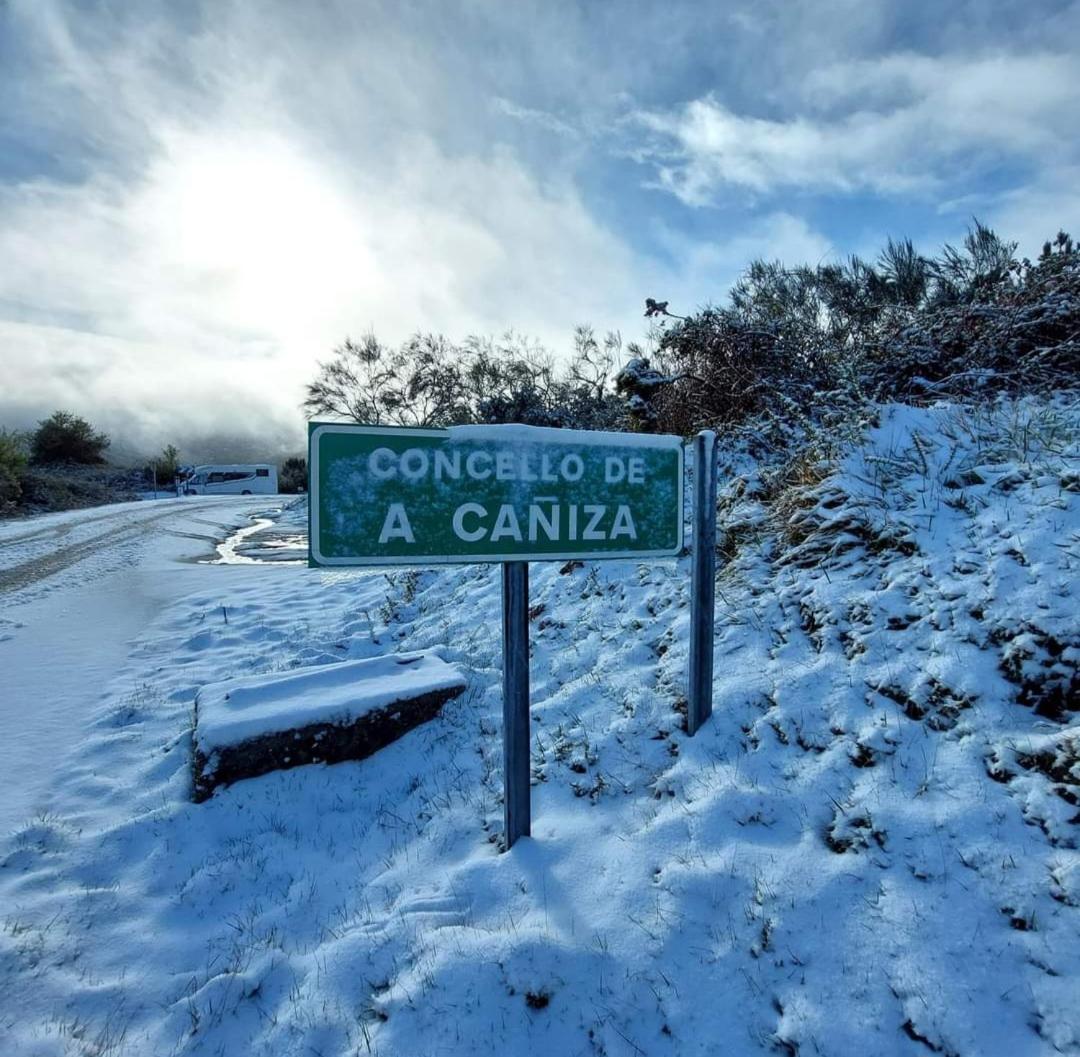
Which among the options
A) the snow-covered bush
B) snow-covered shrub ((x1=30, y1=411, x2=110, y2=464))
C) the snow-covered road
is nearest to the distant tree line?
the snow-covered bush

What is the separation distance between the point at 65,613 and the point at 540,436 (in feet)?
29.3

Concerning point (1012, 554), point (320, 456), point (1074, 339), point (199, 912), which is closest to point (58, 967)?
point (199, 912)

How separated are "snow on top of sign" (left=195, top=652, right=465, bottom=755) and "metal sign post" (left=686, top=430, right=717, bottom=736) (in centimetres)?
200

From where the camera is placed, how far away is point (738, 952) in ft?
6.76

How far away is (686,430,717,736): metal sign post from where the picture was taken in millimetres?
3268

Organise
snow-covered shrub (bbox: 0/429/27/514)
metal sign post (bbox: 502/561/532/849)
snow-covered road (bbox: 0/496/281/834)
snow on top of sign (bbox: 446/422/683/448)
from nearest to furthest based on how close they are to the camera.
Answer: snow on top of sign (bbox: 446/422/683/448) < metal sign post (bbox: 502/561/532/849) < snow-covered road (bbox: 0/496/281/834) < snow-covered shrub (bbox: 0/429/27/514)

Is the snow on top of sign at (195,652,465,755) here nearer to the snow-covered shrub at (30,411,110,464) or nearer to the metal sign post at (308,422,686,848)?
the metal sign post at (308,422,686,848)

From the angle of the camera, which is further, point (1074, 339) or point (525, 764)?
point (1074, 339)

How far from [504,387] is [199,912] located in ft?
49.4

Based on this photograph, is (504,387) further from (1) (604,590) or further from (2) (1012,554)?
(2) (1012,554)

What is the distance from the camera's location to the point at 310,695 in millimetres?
4297

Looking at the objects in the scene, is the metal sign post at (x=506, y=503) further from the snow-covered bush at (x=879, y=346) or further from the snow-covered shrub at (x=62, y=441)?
the snow-covered shrub at (x=62, y=441)

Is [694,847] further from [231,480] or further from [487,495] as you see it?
[231,480]

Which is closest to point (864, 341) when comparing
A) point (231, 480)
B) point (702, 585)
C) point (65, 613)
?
point (702, 585)
